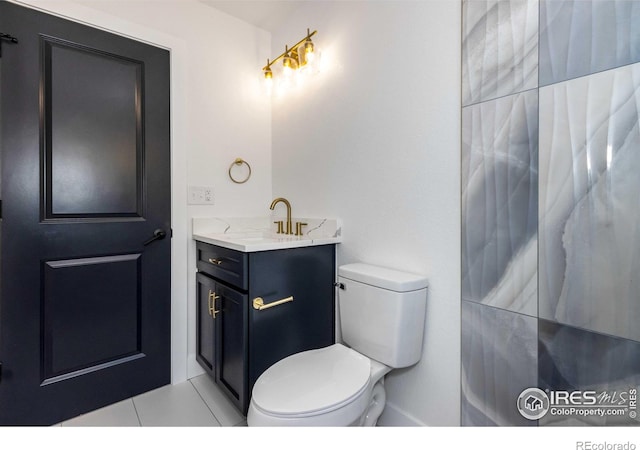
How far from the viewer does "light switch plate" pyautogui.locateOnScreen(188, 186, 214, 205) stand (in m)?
1.75

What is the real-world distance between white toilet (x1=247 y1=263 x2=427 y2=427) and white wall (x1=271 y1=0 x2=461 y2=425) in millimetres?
115

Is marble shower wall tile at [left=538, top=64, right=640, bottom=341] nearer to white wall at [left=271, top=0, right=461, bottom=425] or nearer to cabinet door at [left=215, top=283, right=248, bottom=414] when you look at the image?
white wall at [left=271, top=0, right=461, bottom=425]

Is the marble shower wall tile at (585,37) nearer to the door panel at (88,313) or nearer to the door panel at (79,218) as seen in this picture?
the door panel at (79,218)

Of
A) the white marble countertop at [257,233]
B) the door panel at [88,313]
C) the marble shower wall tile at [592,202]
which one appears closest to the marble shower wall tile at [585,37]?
the marble shower wall tile at [592,202]

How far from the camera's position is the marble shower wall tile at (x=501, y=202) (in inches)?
36.4

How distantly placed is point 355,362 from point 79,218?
1445 mm

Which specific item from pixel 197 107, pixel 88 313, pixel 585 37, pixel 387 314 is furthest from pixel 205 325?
pixel 585 37

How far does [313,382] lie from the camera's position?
103cm

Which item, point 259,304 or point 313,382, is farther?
point 259,304

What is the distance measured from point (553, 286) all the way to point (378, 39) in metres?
1.22

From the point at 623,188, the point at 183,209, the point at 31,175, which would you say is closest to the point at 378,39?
the point at 623,188

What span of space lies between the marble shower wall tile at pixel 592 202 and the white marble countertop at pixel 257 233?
0.92m

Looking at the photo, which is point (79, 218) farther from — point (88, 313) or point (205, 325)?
point (205, 325)
